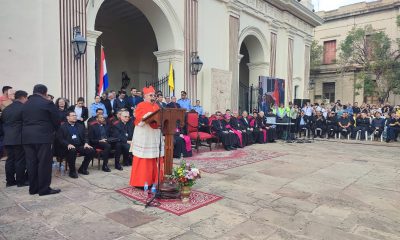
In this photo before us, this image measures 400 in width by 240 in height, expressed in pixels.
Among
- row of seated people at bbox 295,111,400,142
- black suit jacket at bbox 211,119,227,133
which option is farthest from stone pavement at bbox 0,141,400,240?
row of seated people at bbox 295,111,400,142

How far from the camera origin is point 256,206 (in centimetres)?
441

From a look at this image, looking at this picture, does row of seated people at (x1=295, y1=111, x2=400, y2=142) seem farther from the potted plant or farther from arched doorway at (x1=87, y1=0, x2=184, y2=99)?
the potted plant

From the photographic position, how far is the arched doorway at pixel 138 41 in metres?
10.8

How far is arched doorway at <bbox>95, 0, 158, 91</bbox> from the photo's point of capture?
14.0 meters

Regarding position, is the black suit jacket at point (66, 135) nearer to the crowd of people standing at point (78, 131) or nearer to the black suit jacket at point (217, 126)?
the crowd of people standing at point (78, 131)

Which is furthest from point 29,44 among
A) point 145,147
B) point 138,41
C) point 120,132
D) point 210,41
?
point 138,41

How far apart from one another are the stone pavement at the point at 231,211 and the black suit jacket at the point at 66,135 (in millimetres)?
680

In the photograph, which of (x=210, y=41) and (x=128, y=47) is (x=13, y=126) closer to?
(x=210, y=41)

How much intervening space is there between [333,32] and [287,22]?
1477cm

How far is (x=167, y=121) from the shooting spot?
14.7 feet

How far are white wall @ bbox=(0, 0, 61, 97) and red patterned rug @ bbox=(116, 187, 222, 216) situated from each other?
13.7 ft

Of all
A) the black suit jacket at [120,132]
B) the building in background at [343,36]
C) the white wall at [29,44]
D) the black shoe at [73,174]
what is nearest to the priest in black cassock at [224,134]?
the black suit jacket at [120,132]

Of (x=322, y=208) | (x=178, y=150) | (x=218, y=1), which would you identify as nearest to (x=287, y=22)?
(x=218, y=1)

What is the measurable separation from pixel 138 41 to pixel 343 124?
1061 cm
